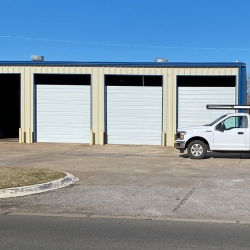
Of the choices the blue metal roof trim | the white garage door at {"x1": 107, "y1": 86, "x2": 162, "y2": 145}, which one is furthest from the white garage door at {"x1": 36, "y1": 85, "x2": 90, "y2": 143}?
the white garage door at {"x1": 107, "y1": 86, "x2": 162, "y2": 145}

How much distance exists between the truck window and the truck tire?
49.8 inches

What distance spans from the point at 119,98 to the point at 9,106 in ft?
49.5

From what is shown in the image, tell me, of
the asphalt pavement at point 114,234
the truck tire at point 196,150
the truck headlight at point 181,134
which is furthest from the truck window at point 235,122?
the asphalt pavement at point 114,234

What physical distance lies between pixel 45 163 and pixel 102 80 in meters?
9.66

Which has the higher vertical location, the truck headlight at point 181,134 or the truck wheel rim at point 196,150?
the truck headlight at point 181,134

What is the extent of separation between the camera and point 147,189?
32.2 feet

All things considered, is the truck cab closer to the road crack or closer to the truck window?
the truck window

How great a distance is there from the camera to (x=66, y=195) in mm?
9094

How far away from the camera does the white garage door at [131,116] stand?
23.2 meters

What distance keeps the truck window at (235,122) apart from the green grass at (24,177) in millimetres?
7981

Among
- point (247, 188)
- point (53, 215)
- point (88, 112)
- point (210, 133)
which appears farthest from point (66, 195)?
point (88, 112)

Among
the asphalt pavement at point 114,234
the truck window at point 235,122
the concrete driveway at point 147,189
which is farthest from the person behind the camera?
the truck window at point 235,122

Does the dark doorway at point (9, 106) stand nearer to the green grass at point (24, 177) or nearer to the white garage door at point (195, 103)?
the white garage door at point (195, 103)

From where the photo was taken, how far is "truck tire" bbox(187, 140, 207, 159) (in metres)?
16.2
